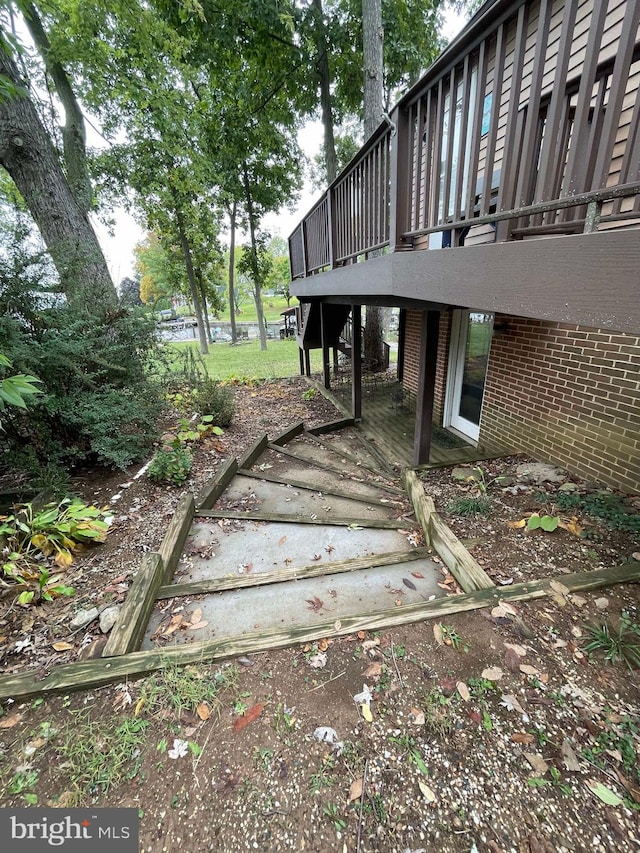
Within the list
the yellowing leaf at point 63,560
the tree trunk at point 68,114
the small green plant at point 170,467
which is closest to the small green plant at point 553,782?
the yellowing leaf at point 63,560

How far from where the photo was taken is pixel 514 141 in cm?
164

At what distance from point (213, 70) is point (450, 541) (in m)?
13.4

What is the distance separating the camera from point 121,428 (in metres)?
4.01

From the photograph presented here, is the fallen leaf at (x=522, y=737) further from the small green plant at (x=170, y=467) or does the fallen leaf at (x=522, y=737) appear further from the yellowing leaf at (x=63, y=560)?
the small green plant at (x=170, y=467)

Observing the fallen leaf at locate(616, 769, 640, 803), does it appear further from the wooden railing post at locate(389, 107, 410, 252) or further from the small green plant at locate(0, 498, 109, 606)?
the wooden railing post at locate(389, 107, 410, 252)

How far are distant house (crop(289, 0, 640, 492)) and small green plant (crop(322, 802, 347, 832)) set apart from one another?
1915 mm

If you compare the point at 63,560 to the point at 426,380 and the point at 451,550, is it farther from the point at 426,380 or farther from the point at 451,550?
the point at 426,380

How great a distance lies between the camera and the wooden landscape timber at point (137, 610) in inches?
69.6

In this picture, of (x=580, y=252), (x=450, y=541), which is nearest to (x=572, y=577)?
(x=450, y=541)

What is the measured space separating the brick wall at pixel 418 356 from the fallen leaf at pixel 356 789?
14.7 feet

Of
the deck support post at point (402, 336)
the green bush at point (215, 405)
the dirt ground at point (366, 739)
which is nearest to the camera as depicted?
the dirt ground at point (366, 739)

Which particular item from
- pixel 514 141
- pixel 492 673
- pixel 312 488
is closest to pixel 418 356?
pixel 312 488

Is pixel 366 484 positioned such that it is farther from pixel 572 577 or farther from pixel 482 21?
pixel 482 21

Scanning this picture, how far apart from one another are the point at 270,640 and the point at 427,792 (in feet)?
2.75
